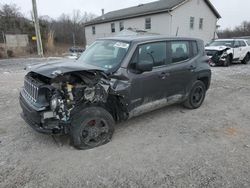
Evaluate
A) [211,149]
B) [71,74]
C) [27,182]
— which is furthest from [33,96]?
[211,149]

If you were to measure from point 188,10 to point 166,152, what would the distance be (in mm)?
21888

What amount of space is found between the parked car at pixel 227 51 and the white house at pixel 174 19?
741 cm

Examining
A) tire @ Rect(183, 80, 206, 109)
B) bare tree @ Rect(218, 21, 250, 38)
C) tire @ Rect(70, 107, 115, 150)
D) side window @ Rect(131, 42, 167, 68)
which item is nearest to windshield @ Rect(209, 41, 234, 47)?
tire @ Rect(183, 80, 206, 109)

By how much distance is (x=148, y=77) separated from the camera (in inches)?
152

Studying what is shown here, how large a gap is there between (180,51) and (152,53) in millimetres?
887

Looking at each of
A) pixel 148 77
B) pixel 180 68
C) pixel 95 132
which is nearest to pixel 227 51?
pixel 180 68

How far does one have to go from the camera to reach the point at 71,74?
3.11 metres

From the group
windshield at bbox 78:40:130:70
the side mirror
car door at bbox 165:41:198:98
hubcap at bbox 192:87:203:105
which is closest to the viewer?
the side mirror

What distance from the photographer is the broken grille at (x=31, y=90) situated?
312 centimetres

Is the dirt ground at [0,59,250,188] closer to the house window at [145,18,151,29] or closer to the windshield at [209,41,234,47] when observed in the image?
the windshield at [209,41,234,47]

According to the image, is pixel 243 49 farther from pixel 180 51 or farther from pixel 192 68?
pixel 180 51

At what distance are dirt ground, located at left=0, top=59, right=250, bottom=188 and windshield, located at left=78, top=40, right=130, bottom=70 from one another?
1.28 metres

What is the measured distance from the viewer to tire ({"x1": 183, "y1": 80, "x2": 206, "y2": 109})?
16.4 feet

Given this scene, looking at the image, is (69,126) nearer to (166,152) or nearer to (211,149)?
(166,152)
